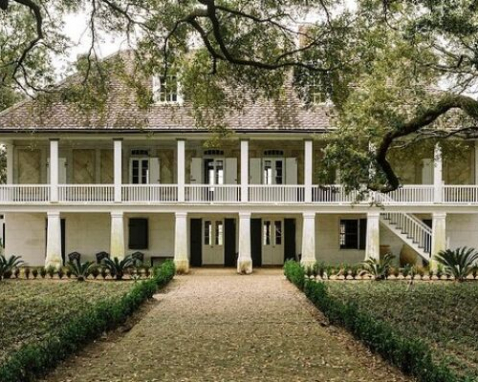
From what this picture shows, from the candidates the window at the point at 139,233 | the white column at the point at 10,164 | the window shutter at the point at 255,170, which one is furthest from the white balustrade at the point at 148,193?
the white column at the point at 10,164

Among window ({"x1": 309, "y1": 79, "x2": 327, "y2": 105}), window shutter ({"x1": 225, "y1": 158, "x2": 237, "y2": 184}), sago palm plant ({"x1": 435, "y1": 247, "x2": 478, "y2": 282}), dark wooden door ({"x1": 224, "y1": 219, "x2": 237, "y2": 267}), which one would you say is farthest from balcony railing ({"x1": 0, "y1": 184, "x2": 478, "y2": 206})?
window ({"x1": 309, "y1": 79, "x2": 327, "y2": 105})

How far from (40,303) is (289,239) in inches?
581

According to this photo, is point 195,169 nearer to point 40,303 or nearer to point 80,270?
point 80,270

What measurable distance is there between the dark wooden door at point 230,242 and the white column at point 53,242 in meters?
7.33

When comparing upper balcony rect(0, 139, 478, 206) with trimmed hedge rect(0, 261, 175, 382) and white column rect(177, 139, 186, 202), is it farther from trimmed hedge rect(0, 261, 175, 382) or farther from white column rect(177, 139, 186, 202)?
trimmed hedge rect(0, 261, 175, 382)

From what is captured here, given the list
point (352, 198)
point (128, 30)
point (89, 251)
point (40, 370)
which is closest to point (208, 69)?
point (128, 30)

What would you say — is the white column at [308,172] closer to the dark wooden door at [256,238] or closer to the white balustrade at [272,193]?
the white balustrade at [272,193]

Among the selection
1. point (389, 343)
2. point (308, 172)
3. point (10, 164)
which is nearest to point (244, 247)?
point (308, 172)

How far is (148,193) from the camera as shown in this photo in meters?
27.9

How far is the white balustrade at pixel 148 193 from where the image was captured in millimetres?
27691

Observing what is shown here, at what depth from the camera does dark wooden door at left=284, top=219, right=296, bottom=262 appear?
3061cm

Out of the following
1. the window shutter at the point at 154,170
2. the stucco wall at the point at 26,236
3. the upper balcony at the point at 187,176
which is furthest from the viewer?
the stucco wall at the point at 26,236

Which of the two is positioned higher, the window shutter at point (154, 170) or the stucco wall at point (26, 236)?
the window shutter at point (154, 170)

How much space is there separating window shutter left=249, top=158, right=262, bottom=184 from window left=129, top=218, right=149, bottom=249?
16.6 ft
